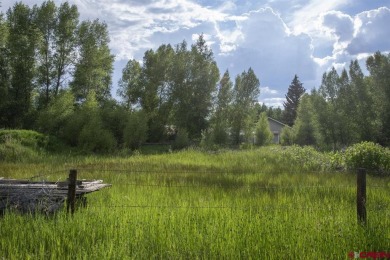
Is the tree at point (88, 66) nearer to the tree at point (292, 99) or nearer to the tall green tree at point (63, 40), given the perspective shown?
the tall green tree at point (63, 40)

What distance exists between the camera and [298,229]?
624cm

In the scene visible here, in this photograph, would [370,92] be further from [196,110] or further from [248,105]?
[196,110]

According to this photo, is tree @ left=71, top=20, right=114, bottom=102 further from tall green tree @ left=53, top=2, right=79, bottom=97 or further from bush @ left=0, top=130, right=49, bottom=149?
bush @ left=0, top=130, right=49, bottom=149

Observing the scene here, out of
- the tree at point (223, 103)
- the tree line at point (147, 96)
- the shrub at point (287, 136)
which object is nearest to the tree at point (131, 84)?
the tree line at point (147, 96)

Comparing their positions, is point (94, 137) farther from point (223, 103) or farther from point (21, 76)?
point (223, 103)

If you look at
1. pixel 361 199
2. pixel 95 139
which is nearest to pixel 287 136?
pixel 95 139

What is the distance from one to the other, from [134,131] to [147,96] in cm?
1840

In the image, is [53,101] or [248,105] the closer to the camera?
[53,101]

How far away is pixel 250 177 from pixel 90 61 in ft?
119

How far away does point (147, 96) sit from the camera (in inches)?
2067

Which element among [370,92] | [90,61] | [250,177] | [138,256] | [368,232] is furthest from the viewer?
[370,92]

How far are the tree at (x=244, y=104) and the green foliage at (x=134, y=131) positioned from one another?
729 inches

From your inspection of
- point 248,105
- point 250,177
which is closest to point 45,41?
point 248,105

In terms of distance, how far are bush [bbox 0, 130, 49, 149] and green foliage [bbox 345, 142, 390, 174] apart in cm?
2176
